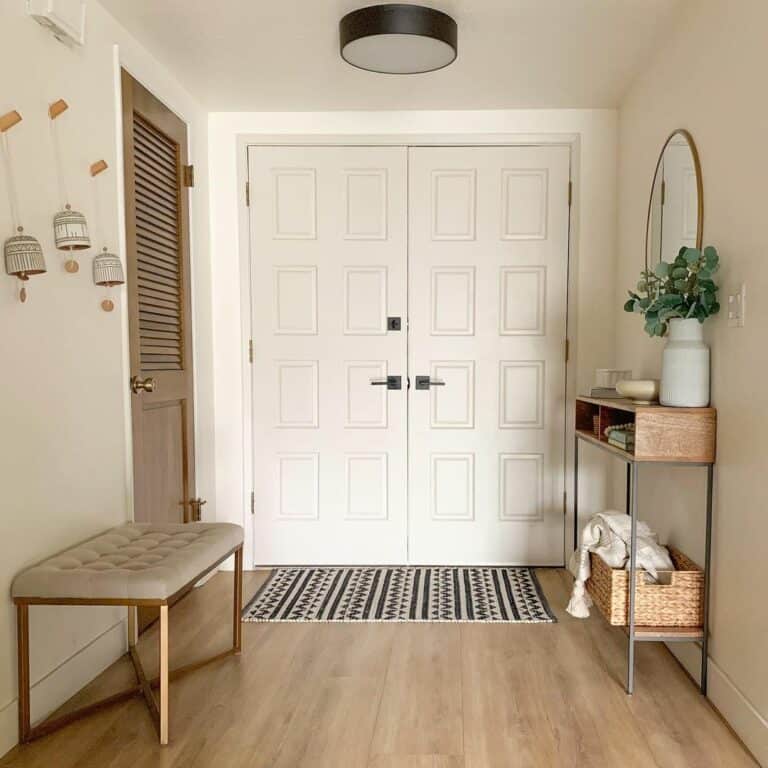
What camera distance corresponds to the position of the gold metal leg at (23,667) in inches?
77.4

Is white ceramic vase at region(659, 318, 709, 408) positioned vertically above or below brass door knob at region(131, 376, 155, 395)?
above

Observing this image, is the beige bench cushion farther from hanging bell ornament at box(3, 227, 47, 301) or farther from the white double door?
the white double door

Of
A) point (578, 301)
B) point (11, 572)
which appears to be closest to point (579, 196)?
point (578, 301)

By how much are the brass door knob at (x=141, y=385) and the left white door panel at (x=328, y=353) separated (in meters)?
0.94

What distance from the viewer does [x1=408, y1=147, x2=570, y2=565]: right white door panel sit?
142 inches

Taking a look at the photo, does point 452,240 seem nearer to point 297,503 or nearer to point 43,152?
point 297,503

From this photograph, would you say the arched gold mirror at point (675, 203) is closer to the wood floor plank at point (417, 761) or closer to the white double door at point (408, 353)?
the white double door at point (408, 353)

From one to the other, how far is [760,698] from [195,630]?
203cm

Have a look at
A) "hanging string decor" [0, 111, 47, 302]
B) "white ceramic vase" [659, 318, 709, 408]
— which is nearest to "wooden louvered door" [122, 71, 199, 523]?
"hanging string decor" [0, 111, 47, 302]

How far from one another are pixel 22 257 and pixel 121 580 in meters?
0.93

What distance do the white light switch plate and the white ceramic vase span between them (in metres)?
0.14

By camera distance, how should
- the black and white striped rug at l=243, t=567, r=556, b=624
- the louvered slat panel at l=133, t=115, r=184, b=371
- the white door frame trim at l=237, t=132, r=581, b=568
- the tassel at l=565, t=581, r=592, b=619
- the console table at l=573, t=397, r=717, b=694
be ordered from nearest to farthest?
the console table at l=573, t=397, r=717, b=694, the tassel at l=565, t=581, r=592, b=619, the louvered slat panel at l=133, t=115, r=184, b=371, the black and white striped rug at l=243, t=567, r=556, b=624, the white door frame trim at l=237, t=132, r=581, b=568

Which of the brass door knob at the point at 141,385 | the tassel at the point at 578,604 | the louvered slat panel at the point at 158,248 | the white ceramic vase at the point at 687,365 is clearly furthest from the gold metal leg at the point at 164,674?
the white ceramic vase at the point at 687,365

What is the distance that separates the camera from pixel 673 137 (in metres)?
2.69
